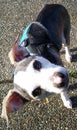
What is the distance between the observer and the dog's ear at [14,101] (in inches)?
113

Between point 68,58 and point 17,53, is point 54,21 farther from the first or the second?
point 17,53

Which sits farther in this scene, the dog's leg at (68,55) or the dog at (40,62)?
the dog's leg at (68,55)

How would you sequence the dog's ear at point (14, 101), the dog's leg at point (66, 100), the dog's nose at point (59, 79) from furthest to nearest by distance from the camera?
the dog's leg at point (66, 100), the dog's ear at point (14, 101), the dog's nose at point (59, 79)

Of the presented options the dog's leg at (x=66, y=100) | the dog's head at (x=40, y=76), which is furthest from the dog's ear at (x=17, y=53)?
the dog's leg at (x=66, y=100)

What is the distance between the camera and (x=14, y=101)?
2939 millimetres

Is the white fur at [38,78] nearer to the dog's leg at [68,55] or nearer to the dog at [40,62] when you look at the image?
the dog at [40,62]

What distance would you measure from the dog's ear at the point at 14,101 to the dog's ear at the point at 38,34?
0.60 metres

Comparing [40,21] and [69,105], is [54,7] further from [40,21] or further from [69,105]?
[69,105]

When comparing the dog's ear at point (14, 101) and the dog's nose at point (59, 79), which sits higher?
the dog's nose at point (59, 79)

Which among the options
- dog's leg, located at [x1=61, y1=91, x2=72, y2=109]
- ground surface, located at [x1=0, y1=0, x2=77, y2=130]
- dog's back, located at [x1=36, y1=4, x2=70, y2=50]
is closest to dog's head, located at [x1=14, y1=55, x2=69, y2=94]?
dog's back, located at [x1=36, y1=4, x2=70, y2=50]

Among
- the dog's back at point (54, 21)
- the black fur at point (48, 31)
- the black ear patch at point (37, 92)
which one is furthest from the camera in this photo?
the dog's back at point (54, 21)

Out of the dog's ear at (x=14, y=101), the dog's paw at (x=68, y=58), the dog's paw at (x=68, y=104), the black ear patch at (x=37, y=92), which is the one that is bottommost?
the dog's paw at (x=68, y=104)

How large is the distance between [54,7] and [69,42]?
0.54m

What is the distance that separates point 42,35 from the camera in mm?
3309
